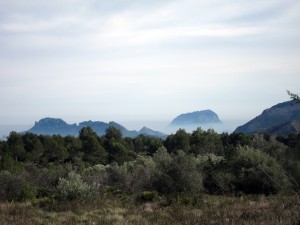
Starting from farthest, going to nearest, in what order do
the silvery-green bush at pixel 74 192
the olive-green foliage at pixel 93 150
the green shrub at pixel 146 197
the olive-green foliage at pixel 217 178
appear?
the olive-green foliage at pixel 93 150 → the olive-green foliage at pixel 217 178 → the green shrub at pixel 146 197 → the silvery-green bush at pixel 74 192

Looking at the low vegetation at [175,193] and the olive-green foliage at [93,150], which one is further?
the olive-green foliage at [93,150]

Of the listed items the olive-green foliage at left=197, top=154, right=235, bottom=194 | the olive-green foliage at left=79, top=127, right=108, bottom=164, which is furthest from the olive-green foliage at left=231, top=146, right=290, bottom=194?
the olive-green foliage at left=79, top=127, right=108, bottom=164

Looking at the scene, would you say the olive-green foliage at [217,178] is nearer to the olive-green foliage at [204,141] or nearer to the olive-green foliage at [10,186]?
the olive-green foliage at [10,186]

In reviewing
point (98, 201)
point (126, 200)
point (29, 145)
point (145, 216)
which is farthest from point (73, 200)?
point (29, 145)

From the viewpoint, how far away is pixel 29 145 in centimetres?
7244

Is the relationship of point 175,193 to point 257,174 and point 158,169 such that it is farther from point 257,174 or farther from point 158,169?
point 257,174

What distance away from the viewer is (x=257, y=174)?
22641mm

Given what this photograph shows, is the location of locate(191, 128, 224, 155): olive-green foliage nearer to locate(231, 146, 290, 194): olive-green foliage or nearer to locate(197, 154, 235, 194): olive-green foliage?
locate(197, 154, 235, 194): olive-green foliage

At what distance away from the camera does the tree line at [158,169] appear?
22000 millimetres

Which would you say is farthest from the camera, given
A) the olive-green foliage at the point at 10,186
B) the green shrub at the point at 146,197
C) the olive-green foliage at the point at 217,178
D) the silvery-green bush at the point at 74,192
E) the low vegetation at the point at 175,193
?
the olive-green foliage at the point at 217,178

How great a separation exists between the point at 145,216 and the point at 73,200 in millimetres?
5451

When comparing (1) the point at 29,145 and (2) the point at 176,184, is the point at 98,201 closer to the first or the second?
(2) the point at 176,184

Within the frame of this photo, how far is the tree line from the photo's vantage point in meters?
22.0

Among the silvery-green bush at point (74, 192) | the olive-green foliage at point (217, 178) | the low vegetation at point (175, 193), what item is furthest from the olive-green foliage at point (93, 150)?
the silvery-green bush at point (74, 192)
